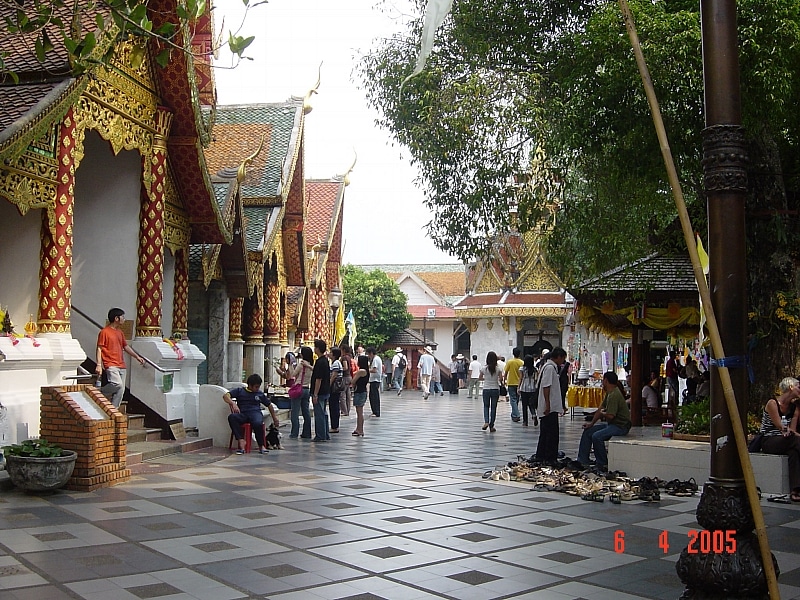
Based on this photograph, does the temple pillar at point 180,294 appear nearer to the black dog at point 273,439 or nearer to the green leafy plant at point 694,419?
the black dog at point 273,439

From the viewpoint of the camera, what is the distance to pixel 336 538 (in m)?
6.53

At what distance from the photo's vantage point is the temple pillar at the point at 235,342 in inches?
768

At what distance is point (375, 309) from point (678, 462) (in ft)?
121

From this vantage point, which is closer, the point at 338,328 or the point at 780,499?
the point at 780,499

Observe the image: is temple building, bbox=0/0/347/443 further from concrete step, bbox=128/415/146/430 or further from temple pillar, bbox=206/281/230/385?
→ concrete step, bbox=128/415/146/430

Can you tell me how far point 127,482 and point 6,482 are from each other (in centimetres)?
121

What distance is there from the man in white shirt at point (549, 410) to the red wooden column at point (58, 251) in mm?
5950

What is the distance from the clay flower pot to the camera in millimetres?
7848

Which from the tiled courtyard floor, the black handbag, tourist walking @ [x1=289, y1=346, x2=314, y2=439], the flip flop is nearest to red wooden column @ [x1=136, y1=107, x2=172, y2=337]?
tourist walking @ [x1=289, y1=346, x2=314, y2=439]

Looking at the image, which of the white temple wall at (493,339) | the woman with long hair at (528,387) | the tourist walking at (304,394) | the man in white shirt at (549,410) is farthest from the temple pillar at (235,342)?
the white temple wall at (493,339)

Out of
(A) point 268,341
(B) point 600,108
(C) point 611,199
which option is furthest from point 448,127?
(A) point 268,341

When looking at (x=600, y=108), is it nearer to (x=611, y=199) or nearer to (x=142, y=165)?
(x=611, y=199)

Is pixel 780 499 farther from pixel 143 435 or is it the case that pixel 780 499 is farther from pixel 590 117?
pixel 143 435
